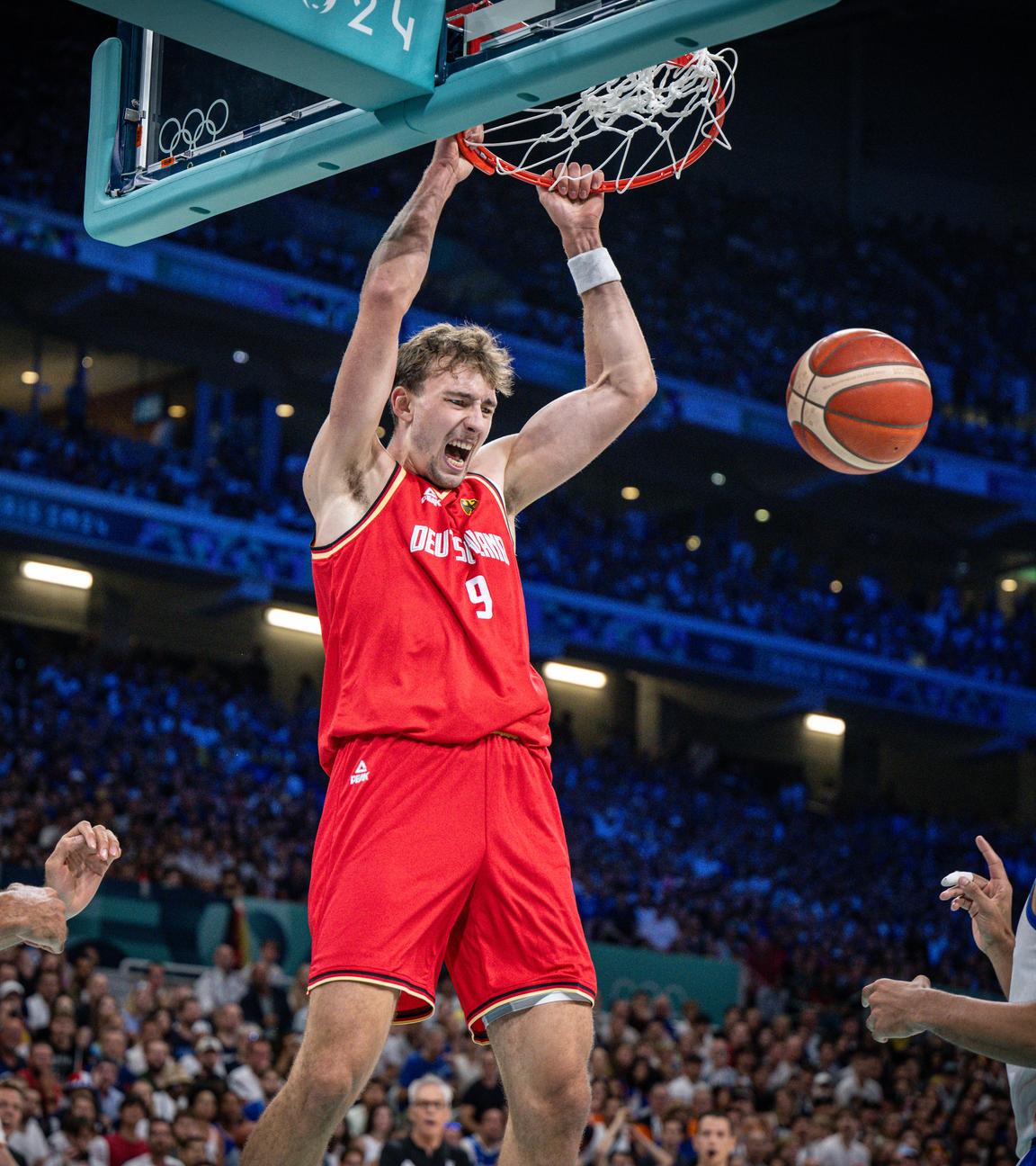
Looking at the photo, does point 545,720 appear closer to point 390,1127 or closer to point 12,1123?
point 12,1123

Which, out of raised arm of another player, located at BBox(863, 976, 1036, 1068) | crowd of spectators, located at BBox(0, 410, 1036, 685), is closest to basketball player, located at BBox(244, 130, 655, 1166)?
raised arm of another player, located at BBox(863, 976, 1036, 1068)

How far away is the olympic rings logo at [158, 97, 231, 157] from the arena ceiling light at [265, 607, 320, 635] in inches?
951

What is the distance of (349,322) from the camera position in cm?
2612

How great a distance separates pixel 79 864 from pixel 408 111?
6.75 ft

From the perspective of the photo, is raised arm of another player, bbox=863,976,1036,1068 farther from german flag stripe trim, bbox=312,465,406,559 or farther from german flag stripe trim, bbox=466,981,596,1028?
german flag stripe trim, bbox=312,465,406,559

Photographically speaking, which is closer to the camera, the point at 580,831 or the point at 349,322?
the point at 580,831

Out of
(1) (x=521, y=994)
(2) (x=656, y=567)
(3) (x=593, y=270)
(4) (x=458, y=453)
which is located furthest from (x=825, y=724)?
(1) (x=521, y=994)

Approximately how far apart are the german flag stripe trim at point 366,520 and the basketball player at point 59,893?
962mm

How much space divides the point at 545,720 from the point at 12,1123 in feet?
19.4

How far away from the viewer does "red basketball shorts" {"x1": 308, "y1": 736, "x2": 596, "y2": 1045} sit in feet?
13.1

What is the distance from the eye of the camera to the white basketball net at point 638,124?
16.5 ft

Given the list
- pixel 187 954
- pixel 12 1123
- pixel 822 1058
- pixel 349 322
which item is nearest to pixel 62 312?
pixel 349 322

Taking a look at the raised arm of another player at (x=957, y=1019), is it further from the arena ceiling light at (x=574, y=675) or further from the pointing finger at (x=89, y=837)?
the arena ceiling light at (x=574, y=675)

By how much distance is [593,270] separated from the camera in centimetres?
492
